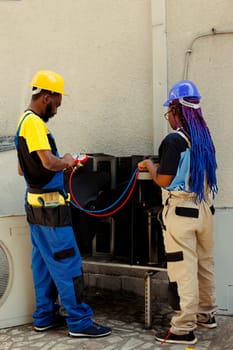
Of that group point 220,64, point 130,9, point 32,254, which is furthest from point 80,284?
point 130,9

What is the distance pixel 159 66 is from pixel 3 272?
6.95 feet

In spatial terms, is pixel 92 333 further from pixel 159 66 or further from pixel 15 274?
pixel 159 66

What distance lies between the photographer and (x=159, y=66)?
425cm

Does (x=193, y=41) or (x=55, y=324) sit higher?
(x=193, y=41)

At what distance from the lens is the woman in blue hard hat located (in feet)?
11.1

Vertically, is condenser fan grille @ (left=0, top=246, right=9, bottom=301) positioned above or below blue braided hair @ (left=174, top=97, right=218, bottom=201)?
below

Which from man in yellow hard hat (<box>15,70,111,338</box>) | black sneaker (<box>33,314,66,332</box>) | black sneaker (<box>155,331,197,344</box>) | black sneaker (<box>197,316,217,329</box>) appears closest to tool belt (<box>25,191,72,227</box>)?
man in yellow hard hat (<box>15,70,111,338</box>)

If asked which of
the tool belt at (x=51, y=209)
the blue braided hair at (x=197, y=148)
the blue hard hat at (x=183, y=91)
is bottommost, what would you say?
the tool belt at (x=51, y=209)

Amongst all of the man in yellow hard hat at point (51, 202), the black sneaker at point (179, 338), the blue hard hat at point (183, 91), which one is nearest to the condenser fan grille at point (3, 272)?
the man in yellow hard hat at point (51, 202)

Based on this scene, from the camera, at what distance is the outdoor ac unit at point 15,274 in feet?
13.0

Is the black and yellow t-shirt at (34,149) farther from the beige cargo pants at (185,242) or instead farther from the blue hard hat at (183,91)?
the blue hard hat at (183,91)

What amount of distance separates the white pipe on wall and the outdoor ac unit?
1359 mm

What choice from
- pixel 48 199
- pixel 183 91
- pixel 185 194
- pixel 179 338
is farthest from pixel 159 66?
pixel 179 338

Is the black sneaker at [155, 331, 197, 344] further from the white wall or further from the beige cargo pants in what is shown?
the white wall
